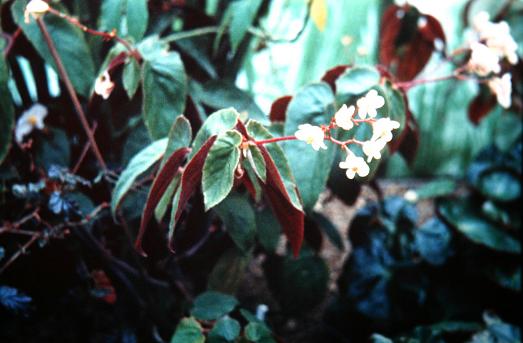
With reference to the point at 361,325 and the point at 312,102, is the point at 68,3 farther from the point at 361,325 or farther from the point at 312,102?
the point at 361,325

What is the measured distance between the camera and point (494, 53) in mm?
898

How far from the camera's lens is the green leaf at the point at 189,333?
835mm

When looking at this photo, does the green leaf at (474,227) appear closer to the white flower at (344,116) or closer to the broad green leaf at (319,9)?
the broad green leaf at (319,9)

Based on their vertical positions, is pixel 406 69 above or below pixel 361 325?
above

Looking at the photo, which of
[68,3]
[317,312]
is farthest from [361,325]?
[68,3]

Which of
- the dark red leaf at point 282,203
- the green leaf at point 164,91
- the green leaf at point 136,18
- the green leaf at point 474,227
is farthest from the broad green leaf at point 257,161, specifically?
the green leaf at point 474,227

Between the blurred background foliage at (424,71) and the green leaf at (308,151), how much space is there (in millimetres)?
686

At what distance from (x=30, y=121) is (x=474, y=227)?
939mm

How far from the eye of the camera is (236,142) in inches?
25.8

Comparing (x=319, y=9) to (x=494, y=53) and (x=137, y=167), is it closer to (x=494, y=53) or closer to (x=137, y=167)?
(x=494, y=53)

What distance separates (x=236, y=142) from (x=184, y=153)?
0.11m

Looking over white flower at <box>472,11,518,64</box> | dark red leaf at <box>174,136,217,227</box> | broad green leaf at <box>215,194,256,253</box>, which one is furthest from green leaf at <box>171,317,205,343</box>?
white flower at <box>472,11,518,64</box>

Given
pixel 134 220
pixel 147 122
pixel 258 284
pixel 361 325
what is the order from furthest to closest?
pixel 258 284
pixel 361 325
pixel 134 220
pixel 147 122

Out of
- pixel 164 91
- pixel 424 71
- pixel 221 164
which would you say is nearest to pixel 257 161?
pixel 221 164
